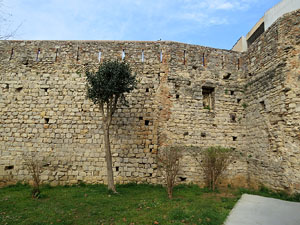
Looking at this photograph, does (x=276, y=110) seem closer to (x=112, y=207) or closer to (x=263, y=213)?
(x=263, y=213)

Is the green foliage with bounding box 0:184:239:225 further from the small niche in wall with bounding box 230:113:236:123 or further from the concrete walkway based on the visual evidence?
the small niche in wall with bounding box 230:113:236:123

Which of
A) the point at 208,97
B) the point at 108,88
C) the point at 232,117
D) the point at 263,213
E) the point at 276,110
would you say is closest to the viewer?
the point at 263,213

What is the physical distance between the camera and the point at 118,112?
1004cm

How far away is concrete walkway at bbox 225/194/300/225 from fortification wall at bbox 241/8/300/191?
1977mm

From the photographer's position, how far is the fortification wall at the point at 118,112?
9516mm

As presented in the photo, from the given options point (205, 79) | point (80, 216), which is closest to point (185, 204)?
point (80, 216)

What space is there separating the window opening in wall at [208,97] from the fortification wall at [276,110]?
72.4 inches

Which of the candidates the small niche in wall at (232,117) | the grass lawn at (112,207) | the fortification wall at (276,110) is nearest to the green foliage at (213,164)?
the grass lawn at (112,207)

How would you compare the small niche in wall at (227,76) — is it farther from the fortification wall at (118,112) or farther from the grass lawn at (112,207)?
the grass lawn at (112,207)

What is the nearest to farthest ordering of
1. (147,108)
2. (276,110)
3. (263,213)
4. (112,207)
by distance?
(263,213), (112,207), (276,110), (147,108)

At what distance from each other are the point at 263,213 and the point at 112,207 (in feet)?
13.0

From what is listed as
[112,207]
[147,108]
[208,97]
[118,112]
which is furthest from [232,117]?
[112,207]

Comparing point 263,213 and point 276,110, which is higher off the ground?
point 276,110

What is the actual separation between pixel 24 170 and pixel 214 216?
27.6 feet
